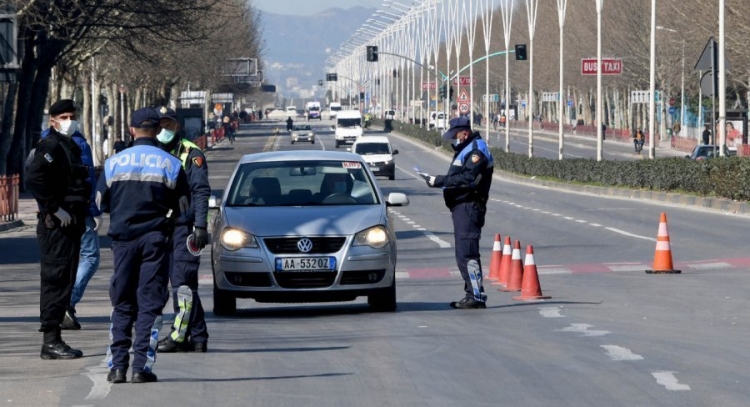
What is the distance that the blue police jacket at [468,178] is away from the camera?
15453 millimetres

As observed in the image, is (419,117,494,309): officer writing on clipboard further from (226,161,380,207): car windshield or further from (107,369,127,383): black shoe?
(107,369,127,383): black shoe

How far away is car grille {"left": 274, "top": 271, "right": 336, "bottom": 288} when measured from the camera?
1465cm

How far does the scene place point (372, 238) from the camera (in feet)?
48.5

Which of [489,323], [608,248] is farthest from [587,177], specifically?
[489,323]

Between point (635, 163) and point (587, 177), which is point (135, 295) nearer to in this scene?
point (635, 163)

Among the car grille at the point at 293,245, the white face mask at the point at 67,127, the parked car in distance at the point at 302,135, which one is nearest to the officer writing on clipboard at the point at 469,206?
the car grille at the point at 293,245

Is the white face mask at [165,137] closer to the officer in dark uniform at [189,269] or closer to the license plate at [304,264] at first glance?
the officer in dark uniform at [189,269]

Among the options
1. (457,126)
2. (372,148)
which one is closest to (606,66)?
(372,148)

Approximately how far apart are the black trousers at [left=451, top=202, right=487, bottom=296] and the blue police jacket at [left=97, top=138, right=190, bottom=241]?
5.75 m

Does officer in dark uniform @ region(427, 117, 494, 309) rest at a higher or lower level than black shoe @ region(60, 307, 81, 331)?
higher

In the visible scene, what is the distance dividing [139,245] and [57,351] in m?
1.87

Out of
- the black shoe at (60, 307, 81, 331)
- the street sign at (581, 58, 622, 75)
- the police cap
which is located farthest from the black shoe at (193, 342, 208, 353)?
the street sign at (581, 58, 622, 75)

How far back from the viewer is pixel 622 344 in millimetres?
12008

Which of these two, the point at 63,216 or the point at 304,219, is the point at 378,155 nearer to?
the point at 304,219
